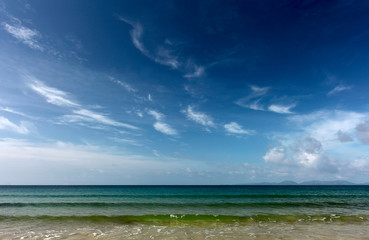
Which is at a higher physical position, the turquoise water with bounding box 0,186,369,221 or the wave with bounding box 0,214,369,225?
the wave with bounding box 0,214,369,225

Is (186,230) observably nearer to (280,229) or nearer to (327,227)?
(280,229)

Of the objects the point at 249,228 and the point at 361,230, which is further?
the point at 249,228

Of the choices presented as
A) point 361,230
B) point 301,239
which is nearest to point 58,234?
point 301,239

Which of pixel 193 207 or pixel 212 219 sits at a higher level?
pixel 212 219

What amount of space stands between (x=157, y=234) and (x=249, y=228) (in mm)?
5927

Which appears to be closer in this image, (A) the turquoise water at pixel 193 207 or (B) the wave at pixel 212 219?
(B) the wave at pixel 212 219

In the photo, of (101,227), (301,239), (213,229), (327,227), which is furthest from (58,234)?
(327,227)

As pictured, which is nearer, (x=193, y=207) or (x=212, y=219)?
(x=212, y=219)

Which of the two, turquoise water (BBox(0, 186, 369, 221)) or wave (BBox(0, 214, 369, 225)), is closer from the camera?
wave (BBox(0, 214, 369, 225))

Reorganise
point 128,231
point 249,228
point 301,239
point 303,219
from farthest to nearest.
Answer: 1. point 303,219
2. point 249,228
3. point 128,231
4. point 301,239

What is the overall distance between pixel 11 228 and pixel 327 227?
20.5 m

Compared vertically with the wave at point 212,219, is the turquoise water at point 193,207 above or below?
below

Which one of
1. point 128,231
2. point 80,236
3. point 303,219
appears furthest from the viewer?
point 303,219

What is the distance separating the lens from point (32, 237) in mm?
11000
